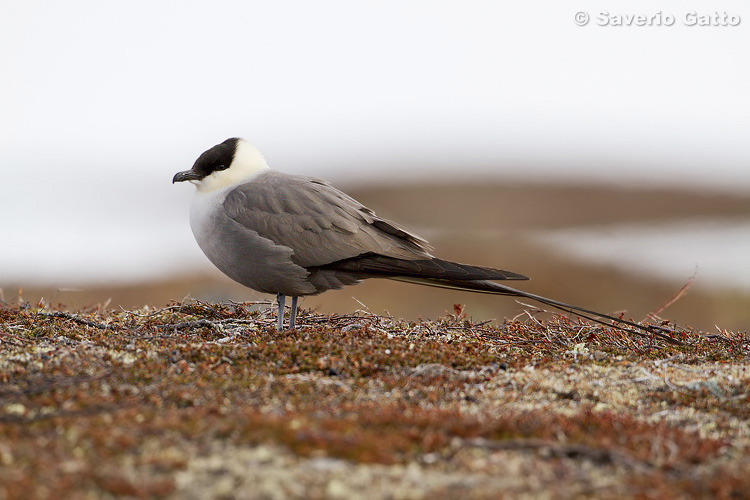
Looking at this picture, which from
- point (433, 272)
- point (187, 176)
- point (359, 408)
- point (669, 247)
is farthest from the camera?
point (669, 247)

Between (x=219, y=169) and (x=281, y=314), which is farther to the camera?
(x=219, y=169)

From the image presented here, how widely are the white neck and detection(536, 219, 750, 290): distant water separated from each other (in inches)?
447

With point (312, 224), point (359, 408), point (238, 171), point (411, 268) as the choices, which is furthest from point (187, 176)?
point (359, 408)

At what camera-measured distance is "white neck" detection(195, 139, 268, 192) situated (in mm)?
7043

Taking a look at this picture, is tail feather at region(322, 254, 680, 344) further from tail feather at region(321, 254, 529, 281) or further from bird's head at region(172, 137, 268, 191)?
bird's head at region(172, 137, 268, 191)

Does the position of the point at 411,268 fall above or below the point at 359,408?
above

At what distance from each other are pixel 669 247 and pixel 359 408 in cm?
2172

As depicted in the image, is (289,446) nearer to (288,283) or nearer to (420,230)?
(288,283)

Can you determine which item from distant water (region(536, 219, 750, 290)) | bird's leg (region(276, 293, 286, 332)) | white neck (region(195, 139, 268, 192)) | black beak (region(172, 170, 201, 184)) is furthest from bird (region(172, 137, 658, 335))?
distant water (region(536, 219, 750, 290))

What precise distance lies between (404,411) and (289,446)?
1.05m

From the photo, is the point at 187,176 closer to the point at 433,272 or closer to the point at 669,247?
the point at 433,272

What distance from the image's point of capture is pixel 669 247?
76.9 feet

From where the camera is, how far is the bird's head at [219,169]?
7.05 meters

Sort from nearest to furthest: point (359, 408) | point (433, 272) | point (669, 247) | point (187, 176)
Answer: point (359, 408), point (433, 272), point (187, 176), point (669, 247)
